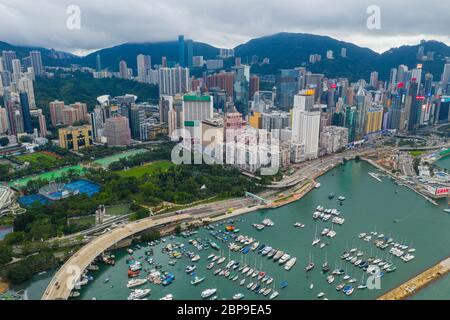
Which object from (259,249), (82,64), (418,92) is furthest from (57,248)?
(82,64)

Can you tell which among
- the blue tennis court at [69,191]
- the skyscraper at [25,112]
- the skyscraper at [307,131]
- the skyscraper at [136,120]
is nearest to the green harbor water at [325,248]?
the skyscraper at [307,131]

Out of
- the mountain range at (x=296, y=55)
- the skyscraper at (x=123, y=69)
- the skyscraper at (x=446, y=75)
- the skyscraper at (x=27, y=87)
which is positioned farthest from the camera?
the skyscraper at (x=123, y=69)

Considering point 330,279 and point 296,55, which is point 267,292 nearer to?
point 330,279

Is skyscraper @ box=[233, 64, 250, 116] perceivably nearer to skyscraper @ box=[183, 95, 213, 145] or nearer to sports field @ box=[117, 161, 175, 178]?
skyscraper @ box=[183, 95, 213, 145]

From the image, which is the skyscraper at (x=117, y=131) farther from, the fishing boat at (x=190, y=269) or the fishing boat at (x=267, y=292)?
the fishing boat at (x=267, y=292)

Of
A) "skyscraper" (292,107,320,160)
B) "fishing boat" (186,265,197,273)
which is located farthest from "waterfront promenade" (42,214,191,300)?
"skyscraper" (292,107,320,160)

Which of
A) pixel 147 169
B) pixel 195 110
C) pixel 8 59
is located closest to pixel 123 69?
pixel 8 59
